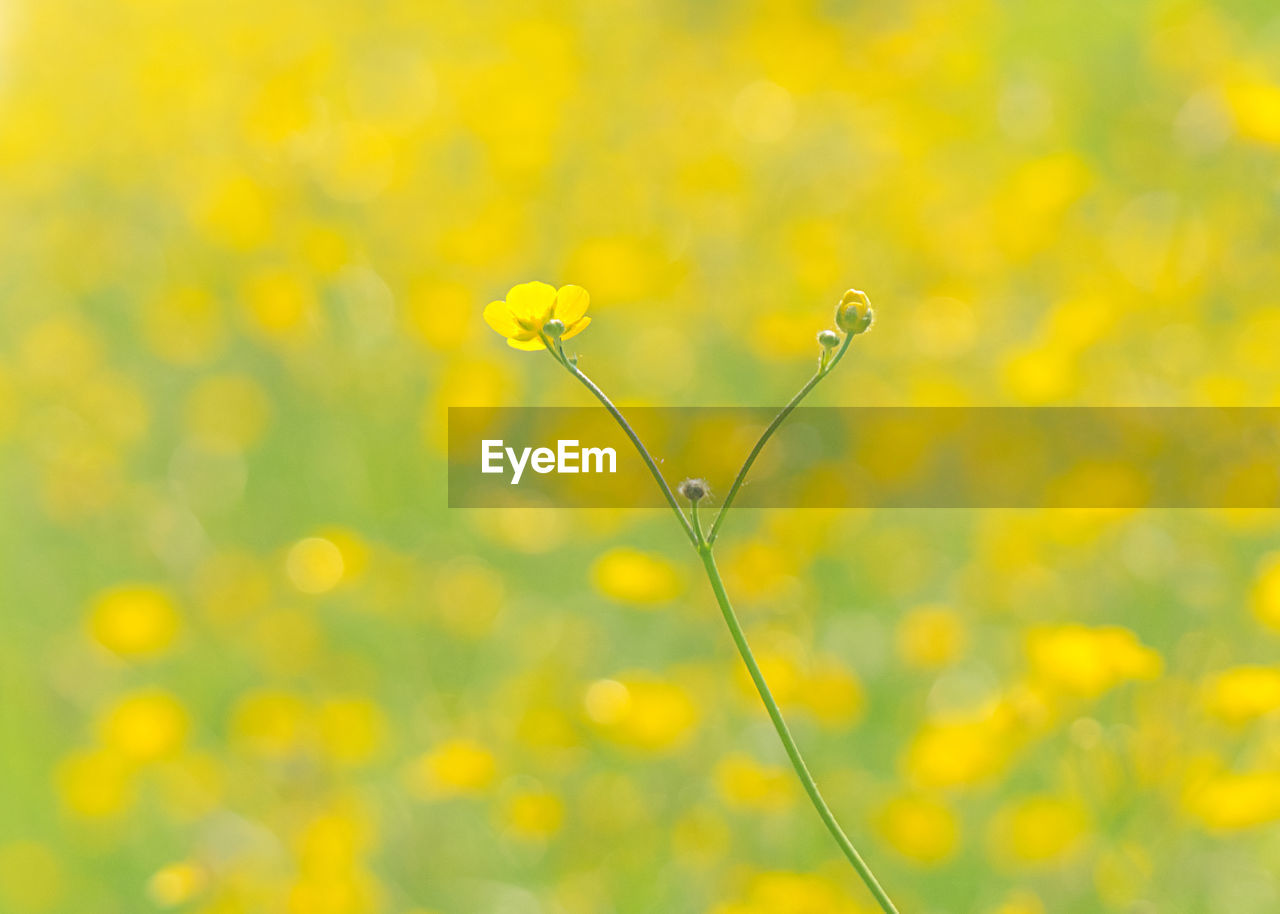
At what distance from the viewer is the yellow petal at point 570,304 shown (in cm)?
52

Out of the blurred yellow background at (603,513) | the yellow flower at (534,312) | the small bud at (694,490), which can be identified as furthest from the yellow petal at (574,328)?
the blurred yellow background at (603,513)

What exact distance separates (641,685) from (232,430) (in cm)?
73

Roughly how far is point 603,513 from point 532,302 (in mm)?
843

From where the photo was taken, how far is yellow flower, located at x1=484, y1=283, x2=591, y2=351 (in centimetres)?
52

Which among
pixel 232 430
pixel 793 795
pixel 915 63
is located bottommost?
pixel 793 795

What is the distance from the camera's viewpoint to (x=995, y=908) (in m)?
0.91

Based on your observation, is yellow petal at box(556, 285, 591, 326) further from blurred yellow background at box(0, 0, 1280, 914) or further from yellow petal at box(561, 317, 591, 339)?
blurred yellow background at box(0, 0, 1280, 914)

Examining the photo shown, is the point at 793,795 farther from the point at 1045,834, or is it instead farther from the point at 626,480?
the point at 626,480

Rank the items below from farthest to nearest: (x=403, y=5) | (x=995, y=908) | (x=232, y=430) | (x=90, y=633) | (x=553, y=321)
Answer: (x=403, y=5), (x=232, y=430), (x=90, y=633), (x=995, y=908), (x=553, y=321)

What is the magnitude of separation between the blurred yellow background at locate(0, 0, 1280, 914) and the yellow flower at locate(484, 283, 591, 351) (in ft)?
1.81

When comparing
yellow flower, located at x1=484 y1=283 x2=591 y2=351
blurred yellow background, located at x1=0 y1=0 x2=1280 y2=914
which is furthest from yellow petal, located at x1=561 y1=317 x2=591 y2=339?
blurred yellow background, located at x1=0 y1=0 x2=1280 y2=914

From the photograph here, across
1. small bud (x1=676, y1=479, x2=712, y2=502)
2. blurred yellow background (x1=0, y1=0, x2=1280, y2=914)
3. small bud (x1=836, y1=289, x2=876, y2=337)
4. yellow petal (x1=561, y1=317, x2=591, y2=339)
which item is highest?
blurred yellow background (x1=0, y1=0, x2=1280, y2=914)

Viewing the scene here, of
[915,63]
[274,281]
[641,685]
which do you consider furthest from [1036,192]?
[274,281]

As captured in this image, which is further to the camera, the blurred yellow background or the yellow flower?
the blurred yellow background
